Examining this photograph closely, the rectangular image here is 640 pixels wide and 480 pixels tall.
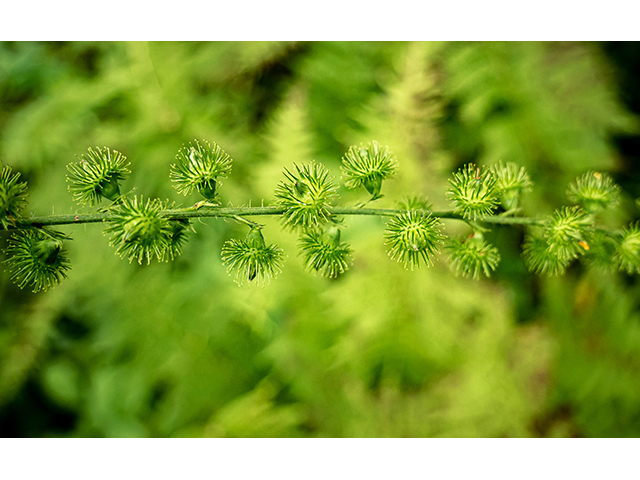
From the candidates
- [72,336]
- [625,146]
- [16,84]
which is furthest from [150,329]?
[625,146]

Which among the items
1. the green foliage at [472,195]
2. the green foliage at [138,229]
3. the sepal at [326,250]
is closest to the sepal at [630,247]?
the green foliage at [472,195]

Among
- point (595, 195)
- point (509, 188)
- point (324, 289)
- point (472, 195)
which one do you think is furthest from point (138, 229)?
point (324, 289)

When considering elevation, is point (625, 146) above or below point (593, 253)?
above

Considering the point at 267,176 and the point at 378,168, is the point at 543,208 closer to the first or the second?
the point at 267,176

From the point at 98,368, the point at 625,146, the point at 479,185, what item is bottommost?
the point at 98,368

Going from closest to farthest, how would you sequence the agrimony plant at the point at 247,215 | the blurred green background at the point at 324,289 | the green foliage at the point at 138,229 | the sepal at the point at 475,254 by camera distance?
the green foliage at the point at 138,229 → the agrimony plant at the point at 247,215 → the sepal at the point at 475,254 → the blurred green background at the point at 324,289

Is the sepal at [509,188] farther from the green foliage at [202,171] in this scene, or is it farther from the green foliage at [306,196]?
the green foliage at [202,171]

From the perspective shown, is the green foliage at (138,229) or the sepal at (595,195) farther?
the sepal at (595,195)

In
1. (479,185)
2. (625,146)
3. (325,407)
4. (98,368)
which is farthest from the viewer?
(625,146)

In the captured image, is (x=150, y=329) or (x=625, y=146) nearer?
(x=150, y=329)
